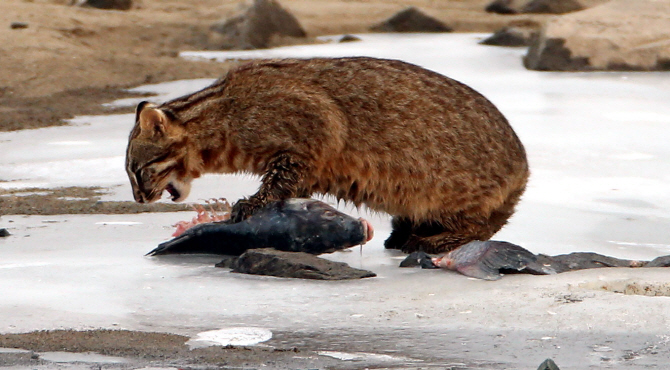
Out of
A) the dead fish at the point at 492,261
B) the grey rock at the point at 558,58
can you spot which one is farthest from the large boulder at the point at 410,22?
the dead fish at the point at 492,261

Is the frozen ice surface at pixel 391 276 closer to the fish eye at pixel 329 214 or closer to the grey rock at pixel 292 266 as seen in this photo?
the grey rock at pixel 292 266

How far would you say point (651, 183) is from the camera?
28.5ft

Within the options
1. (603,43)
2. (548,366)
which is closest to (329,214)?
(548,366)

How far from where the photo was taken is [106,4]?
18.9m

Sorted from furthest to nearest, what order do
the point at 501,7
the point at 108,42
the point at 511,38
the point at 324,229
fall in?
the point at 501,7 → the point at 108,42 → the point at 511,38 → the point at 324,229

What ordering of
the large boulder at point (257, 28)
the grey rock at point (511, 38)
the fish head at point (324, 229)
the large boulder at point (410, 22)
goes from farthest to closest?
the large boulder at point (410, 22) < the large boulder at point (257, 28) < the grey rock at point (511, 38) < the fish head at point (324, 229)

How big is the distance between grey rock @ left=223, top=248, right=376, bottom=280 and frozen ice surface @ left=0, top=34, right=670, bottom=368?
0.27 feet

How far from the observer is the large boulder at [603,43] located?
530 inches

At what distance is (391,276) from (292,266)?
0.52 m

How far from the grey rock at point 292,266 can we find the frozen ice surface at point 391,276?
81 millimetres

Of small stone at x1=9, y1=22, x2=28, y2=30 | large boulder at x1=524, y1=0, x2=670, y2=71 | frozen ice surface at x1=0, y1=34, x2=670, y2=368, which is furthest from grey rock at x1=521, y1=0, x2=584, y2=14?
small stone at x1=9, y1=22, x2=28, y2=30

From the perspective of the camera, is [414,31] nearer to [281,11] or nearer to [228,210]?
[281,11]

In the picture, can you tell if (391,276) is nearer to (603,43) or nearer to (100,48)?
(603,43)

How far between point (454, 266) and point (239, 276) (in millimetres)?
1117
